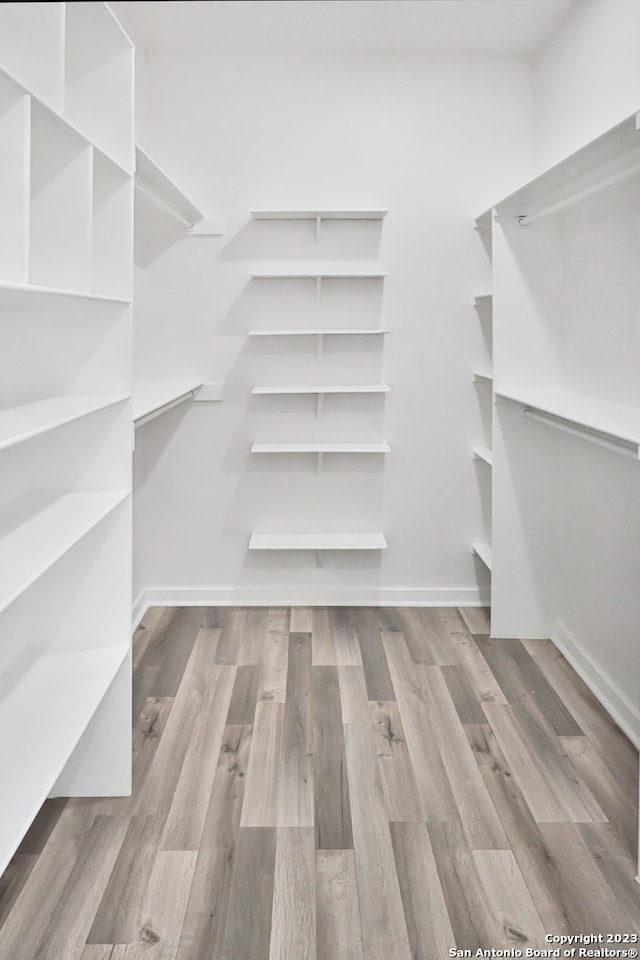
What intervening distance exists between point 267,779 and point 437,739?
63cm

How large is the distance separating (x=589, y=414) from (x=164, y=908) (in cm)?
205

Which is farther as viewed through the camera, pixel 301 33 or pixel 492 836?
pixel 301 33

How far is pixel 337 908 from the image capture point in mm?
1950

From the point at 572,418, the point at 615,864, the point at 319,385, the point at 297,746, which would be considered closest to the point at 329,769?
the point at 297,746

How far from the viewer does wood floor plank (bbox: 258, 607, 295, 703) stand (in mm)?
3197

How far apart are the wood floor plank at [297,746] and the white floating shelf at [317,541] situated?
56cm

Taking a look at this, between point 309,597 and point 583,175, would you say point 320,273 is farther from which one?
point 309,597

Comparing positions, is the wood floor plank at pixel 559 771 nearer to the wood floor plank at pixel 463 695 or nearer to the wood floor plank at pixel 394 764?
the wood floor plank at pixel 463 695

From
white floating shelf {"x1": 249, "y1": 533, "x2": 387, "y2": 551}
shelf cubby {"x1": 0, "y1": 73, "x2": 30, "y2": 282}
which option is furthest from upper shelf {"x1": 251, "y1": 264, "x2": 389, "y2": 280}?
shelf cubby {"x1": 0, "y1": 73, "x2": 30, "y2": 282}

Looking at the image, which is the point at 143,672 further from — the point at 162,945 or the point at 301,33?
the point at 301,33

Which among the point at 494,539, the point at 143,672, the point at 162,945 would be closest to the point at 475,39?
the point at 494,539

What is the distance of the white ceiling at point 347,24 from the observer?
135 inches

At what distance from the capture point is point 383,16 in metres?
3.56

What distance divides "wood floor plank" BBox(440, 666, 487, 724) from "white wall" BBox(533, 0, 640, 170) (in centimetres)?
224
